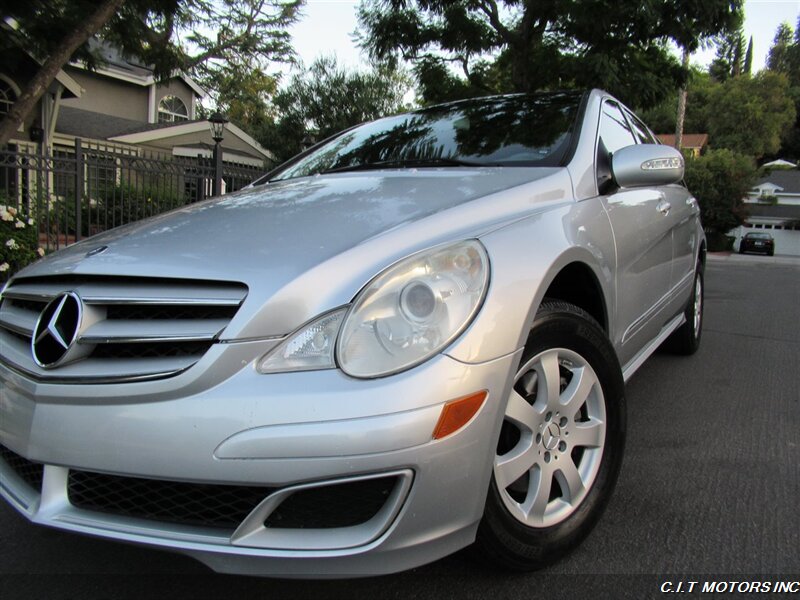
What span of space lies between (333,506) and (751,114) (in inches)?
2630

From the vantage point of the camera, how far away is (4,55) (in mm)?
9266

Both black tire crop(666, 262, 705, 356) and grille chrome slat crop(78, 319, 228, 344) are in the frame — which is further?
black tire crop(666, 262, 705, 356)

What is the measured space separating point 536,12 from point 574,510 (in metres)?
8.91

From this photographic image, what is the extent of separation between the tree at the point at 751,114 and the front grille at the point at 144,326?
65.5 metres

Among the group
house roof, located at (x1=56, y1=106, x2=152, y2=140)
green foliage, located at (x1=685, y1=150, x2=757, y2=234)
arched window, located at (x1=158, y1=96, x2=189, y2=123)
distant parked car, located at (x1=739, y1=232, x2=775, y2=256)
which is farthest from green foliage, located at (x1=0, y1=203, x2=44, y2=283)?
distant parked car, located at (x1=739, y1=232, x2=775, y2=256)

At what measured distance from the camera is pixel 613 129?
310cm

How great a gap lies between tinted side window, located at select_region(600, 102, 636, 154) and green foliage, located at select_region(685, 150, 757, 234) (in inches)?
1337

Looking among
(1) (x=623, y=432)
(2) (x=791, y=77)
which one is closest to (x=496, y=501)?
(1) (x=623, y=432)

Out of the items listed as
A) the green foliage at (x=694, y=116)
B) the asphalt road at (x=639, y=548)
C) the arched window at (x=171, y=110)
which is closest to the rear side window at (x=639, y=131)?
the asphalt road at (x=639, y=548)

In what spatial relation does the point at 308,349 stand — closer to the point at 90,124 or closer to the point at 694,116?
the point at 90,124

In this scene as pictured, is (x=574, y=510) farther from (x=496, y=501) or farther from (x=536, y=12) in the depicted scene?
(x=536, y=12)

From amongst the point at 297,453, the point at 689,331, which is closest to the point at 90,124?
the point at 689,331

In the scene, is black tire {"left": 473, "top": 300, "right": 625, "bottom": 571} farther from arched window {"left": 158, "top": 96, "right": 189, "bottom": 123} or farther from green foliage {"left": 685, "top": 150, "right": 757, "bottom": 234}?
green foliage {"left": 685, "top": 150, "right": 757, "bottom": 234}

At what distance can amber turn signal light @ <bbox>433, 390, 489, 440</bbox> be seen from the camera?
4.73 feet
